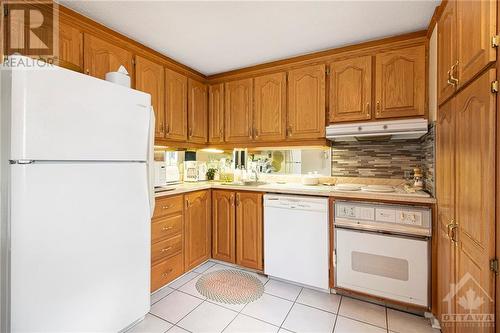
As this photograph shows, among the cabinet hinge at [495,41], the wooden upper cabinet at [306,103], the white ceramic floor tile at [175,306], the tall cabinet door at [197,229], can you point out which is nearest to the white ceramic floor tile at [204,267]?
the tall cabinet door at [197,229]

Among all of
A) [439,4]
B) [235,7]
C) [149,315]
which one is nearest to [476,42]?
[439,4]

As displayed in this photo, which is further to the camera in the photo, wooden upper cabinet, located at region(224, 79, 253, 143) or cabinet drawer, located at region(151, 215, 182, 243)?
wooden upper cabinet, located at region(224, 79, 253, 143)

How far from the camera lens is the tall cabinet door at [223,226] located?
267 centimetres

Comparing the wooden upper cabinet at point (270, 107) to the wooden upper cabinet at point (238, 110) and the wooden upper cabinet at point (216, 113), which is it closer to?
the wooden upper cabinet at point (238, 110)

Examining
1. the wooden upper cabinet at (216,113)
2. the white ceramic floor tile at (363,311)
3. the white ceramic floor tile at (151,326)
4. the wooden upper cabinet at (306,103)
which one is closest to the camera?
the white ceramic floor tile at (151,326)

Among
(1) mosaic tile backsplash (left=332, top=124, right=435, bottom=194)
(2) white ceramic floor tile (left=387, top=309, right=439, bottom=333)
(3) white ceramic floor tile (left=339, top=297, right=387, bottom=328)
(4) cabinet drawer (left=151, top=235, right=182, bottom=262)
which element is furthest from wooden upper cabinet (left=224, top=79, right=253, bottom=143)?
(2) white ceramic floor tile (left=387, top=309, right=439, bottom=333)

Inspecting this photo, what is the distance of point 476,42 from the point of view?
1.03 meters

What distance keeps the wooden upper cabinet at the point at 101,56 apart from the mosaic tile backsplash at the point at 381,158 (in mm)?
2245

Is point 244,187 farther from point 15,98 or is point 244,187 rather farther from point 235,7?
point 15,98

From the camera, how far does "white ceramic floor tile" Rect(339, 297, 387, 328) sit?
1.82 m

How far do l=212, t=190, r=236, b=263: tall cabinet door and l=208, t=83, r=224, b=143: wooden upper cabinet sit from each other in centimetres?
75

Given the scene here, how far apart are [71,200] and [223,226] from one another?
1.67 metres

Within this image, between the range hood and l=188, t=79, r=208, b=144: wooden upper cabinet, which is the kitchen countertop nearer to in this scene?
the range hood

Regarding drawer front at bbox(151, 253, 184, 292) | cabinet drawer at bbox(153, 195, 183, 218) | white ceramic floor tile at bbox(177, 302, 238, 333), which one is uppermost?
cabinet drawer at bbox(153, 195, 183, 218)
